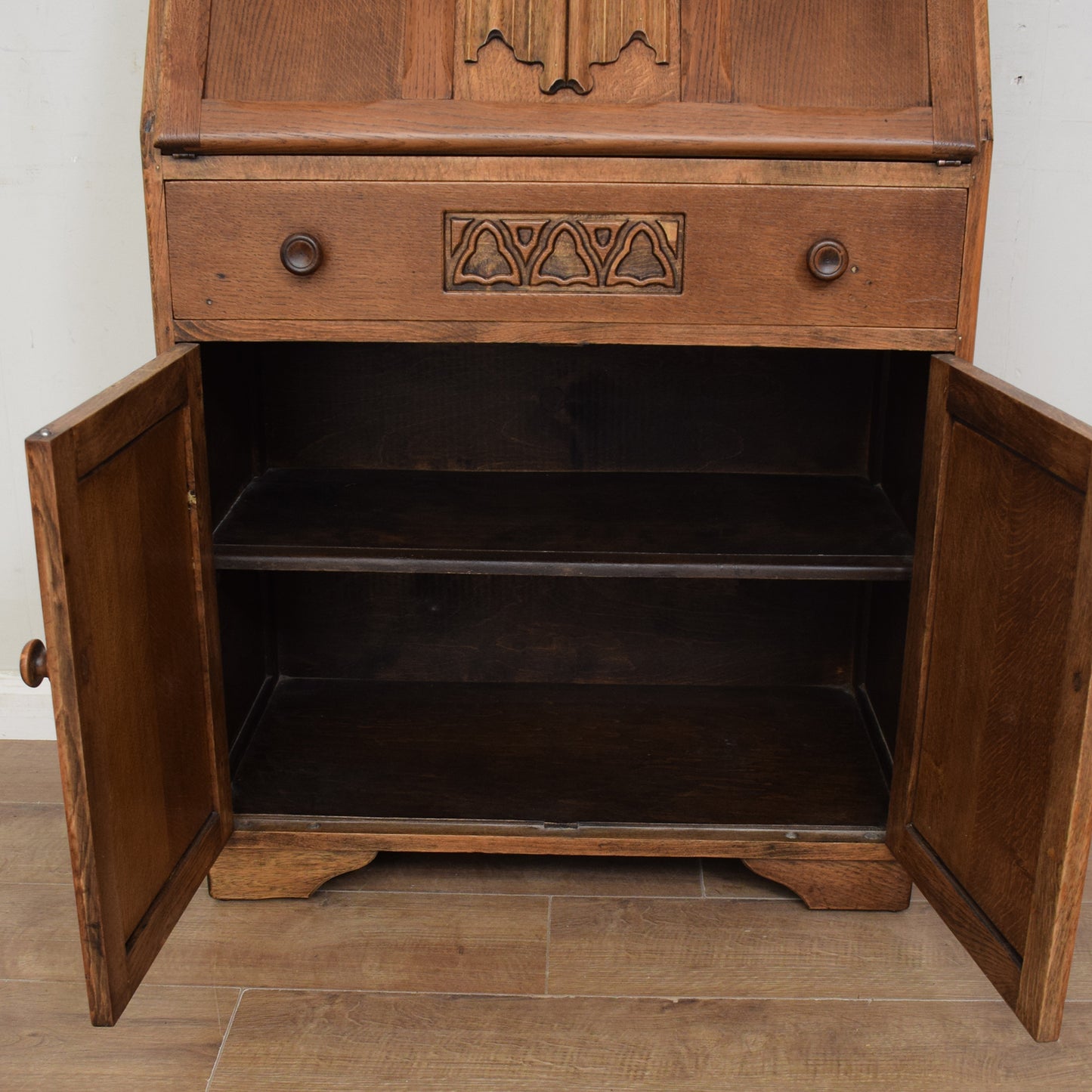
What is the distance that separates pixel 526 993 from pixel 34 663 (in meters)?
0.80

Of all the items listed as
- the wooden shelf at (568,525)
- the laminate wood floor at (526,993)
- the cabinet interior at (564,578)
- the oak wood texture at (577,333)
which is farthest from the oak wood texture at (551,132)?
the laminate wood floor at (526,993)

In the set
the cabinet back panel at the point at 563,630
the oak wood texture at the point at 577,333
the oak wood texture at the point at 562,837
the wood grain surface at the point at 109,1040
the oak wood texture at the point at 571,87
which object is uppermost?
the oak wood texture at the point at 571,87

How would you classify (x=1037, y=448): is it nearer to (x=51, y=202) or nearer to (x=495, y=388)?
(x=495, y=388)

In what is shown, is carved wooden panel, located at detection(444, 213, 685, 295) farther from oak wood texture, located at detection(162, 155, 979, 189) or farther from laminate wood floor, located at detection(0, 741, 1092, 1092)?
laminate wood floor, located at detection(0, 741, 1092, 1092)

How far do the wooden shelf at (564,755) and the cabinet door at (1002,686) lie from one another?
0.90 ft

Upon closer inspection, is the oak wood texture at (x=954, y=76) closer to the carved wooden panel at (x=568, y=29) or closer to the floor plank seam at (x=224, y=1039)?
the carved wooden panel at (x=568, y=29)

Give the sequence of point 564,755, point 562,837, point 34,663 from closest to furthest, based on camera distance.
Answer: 1. point 34,663
2. point 562,837
3. point 564,755

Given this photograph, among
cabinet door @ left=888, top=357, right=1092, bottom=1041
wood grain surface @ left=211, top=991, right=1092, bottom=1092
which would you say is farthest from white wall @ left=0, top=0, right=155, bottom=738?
cabinet door @ left=888, top=357, right=1092, bottom=1041

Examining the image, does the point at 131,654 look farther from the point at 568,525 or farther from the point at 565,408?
the point at 565,408

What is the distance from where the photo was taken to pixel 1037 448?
1.30 m

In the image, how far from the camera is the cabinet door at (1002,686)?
4.07ft

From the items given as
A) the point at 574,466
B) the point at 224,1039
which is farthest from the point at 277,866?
the point at 574,466

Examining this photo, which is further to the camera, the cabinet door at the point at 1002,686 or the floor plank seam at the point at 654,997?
the floor plank seam at the point at 654,997

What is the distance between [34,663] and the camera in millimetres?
1284
